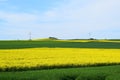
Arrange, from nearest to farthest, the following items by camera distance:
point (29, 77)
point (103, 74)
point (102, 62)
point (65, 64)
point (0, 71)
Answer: point (29, 77) < point (103, 74) < point (0, 71) < point (65, 64) < point (102, 62)

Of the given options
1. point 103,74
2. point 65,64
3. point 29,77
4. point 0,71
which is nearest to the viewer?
point 29,77

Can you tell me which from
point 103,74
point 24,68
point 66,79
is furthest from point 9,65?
point 103,74

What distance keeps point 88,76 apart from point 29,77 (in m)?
5.18

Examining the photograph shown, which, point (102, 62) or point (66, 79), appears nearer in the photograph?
point (66, 79)

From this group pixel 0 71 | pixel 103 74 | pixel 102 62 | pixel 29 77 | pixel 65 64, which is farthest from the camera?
pixel 102 62

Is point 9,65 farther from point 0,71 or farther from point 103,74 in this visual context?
point 103,74

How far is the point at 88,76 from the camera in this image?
92.5 ft

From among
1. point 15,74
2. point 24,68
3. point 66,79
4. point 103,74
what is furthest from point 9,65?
point 103,74

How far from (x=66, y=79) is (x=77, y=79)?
94 centimetres

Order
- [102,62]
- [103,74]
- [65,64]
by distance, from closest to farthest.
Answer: [103,74]
[65,64]
[102,62]

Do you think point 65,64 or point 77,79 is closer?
point 77,79

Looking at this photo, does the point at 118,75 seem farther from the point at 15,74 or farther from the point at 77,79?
the point at 15,74

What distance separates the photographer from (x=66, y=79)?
2758cm

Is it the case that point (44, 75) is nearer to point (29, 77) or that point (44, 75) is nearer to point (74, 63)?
point (29, 77)
